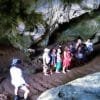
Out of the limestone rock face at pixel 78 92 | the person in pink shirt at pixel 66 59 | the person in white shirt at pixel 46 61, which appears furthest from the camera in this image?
the person in pink shirt at pixel 66 59

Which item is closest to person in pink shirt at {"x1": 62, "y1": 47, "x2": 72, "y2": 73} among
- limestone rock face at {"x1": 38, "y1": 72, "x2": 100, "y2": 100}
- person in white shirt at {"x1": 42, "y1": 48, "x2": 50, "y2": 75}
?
person in white shirt at {"x1": 42, "y1": 48, "x2": 50, "y2": 75}

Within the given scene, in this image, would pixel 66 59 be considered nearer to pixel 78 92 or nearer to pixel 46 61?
pixel 46 61

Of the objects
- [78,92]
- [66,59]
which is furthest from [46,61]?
[78,92]

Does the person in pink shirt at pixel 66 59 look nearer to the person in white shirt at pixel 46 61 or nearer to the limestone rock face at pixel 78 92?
the person in white shirt at pixel 46 61

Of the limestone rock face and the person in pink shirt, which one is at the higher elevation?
the person in pink shirt

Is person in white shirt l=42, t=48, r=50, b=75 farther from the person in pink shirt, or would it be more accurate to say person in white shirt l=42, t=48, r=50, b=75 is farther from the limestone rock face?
the limestone rock face

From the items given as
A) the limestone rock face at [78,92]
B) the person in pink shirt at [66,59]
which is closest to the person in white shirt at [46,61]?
the person in pink shirt at [66,59]

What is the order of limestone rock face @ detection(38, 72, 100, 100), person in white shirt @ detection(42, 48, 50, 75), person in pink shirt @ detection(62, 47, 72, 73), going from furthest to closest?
person in pink shirt @ detection(62, 47, 72, 73), person in white shirt @ detection(42, 48, 50, 75), limestone rock face @ detection(38, 72, 100, 100)

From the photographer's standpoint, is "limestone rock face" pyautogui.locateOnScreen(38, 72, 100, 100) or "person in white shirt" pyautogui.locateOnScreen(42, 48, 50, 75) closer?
"limestone rock face" pyautogui.locateOnScreen(38, 72, 100, 100)

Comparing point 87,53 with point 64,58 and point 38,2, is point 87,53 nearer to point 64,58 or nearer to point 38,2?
point 64,58

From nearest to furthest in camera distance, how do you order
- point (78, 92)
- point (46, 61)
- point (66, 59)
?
point (78, 92), point (46, 61), point (66, 59)

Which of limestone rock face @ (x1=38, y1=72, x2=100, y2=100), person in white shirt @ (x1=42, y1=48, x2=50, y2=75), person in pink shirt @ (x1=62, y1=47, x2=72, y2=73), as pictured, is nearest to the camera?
limestone rock face @ (x1=38, y1=72, x2=100, y2=100)

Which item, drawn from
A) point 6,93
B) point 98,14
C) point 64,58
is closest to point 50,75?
point 64,58

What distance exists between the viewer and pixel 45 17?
69.8 ft
